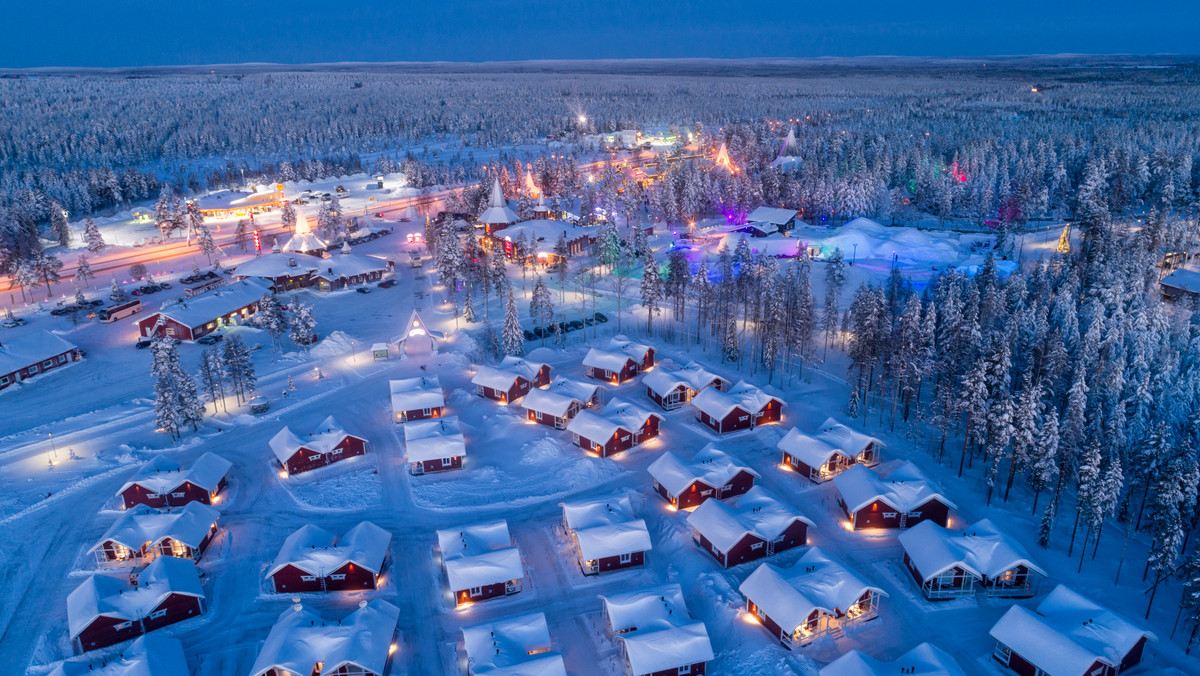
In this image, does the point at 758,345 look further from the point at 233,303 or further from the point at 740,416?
the point at 233,303

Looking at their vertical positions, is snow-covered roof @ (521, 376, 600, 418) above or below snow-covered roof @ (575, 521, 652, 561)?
above

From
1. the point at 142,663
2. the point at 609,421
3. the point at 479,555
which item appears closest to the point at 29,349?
the point at 142,663

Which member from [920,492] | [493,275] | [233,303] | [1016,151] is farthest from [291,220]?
[1016,151]

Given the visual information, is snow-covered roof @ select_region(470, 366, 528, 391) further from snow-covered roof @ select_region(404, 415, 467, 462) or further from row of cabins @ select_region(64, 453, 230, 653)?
row of cabins @ select_region(64, 453, 230, 653)

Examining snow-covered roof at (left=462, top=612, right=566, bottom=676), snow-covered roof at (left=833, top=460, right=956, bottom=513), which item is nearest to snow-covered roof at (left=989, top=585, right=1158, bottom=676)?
snow-covered roof at (left=833, top=460, right=956, bottom=513)

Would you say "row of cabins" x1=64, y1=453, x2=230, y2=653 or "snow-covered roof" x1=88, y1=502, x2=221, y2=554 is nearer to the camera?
"row of cabins" x1=64, y1=453, x2=230, y2=653

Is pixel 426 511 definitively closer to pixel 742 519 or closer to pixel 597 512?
pixel 597 512
